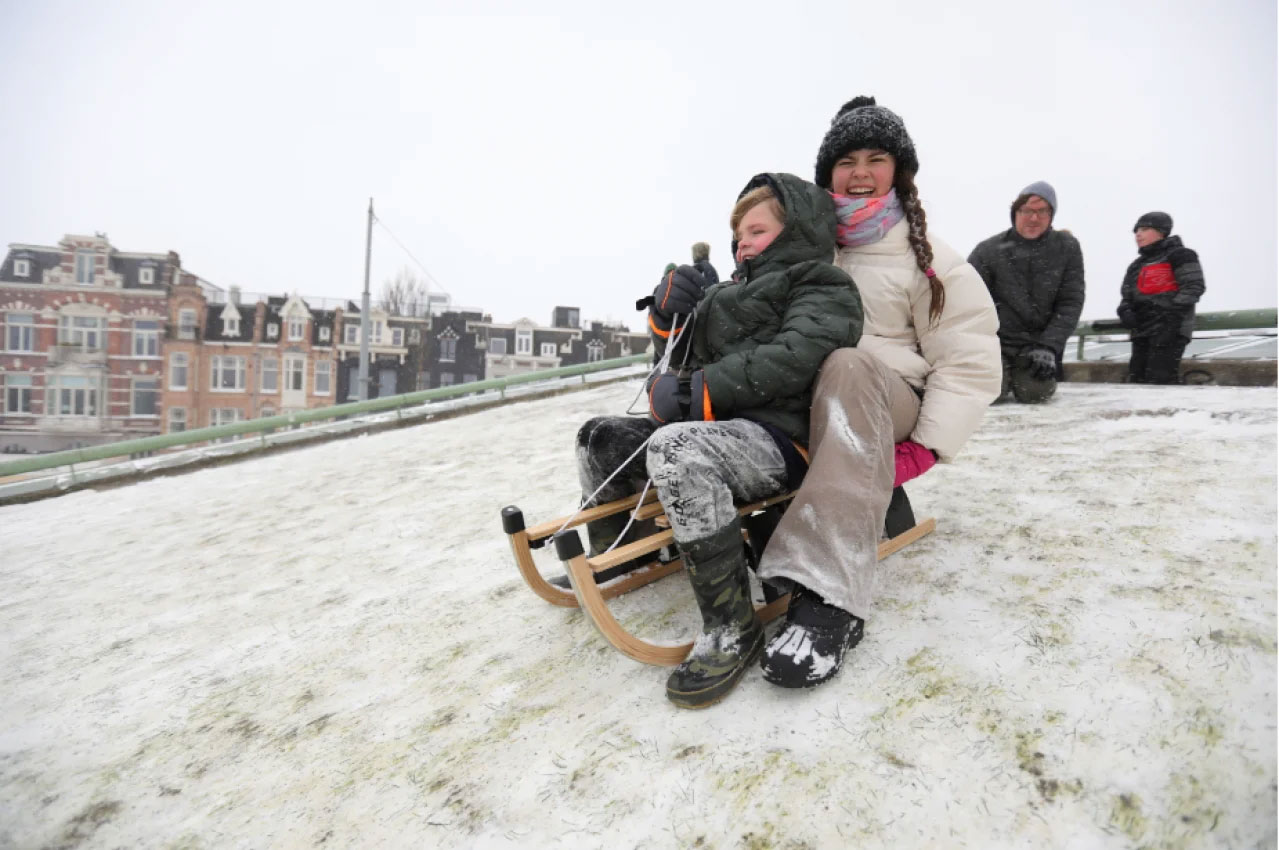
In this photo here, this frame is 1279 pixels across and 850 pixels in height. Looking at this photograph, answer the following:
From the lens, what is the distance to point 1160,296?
573 cm

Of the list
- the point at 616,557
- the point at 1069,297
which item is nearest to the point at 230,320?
the point at 1069,297

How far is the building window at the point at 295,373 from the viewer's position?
1320 inches

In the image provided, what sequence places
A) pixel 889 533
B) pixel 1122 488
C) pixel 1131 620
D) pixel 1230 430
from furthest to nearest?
pixel 1230 430, pixel 1122 488, pixel 889 533, pixel 1131 620

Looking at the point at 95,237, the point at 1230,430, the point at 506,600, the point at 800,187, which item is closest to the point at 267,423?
the point at 506,600

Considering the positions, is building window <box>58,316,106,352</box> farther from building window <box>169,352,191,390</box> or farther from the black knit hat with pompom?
the black knit hat with pompom

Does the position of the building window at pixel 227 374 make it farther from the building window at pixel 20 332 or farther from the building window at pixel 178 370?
the building window at pixel 20 332

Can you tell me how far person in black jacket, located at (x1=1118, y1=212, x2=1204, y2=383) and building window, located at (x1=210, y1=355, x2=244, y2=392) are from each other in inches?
1484

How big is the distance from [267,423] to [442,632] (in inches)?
225

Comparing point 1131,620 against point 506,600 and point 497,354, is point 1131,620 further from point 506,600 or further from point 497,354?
point 497,354

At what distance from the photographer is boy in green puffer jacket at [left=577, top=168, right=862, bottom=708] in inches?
70.6

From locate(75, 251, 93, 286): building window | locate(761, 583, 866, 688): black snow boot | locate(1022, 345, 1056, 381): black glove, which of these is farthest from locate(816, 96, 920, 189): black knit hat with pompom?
locate(75, 251, 93, 286): building window

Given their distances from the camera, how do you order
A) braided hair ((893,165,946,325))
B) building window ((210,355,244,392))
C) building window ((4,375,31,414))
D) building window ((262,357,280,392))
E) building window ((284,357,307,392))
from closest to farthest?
braided hair ((893,165,946,325)), building window ((4,375,31,414)), building window ((210,355,244,392)), building window ((262,357,280,392)), building window ((284,357,307,392))

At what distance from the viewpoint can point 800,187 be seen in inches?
83.4

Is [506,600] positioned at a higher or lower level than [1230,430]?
lower
